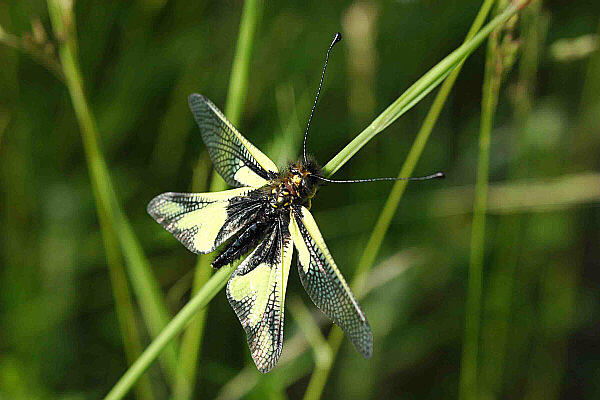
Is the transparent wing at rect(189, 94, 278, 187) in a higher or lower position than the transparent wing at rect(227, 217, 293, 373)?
higher

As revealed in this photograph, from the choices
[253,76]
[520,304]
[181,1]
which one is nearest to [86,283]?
[253,76]

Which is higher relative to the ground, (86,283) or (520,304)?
(86,283)

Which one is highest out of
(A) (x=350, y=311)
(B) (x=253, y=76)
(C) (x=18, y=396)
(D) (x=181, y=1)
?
(D) (x=181, y=1)

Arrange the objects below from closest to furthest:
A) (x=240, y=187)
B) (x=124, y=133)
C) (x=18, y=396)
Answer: (x=240, y=187) → (x=18, y=396) → (x=124, y=133)

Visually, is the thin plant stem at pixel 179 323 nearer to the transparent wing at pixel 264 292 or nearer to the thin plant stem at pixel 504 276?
the transparent wing at pixel 264 292

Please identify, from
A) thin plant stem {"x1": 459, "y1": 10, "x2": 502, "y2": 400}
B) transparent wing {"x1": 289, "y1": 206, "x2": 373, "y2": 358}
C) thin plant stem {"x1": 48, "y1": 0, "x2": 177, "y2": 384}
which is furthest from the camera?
thin plant stem {"x1": 48, "y1": 0, "x2": 177, "y2": 384}

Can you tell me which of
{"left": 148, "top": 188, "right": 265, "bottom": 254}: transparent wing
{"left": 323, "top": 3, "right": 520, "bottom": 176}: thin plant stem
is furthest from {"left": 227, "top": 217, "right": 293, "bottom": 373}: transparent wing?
{"left": 323, "top": 3, "right": 520, "bottom": 176}: thin plant stem

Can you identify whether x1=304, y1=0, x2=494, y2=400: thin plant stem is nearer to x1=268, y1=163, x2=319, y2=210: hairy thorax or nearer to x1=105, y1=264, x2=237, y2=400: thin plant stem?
x1=268, y1=163, x2=319, y2=210: hairy thorax

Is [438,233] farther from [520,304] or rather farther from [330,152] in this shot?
[330,152]
